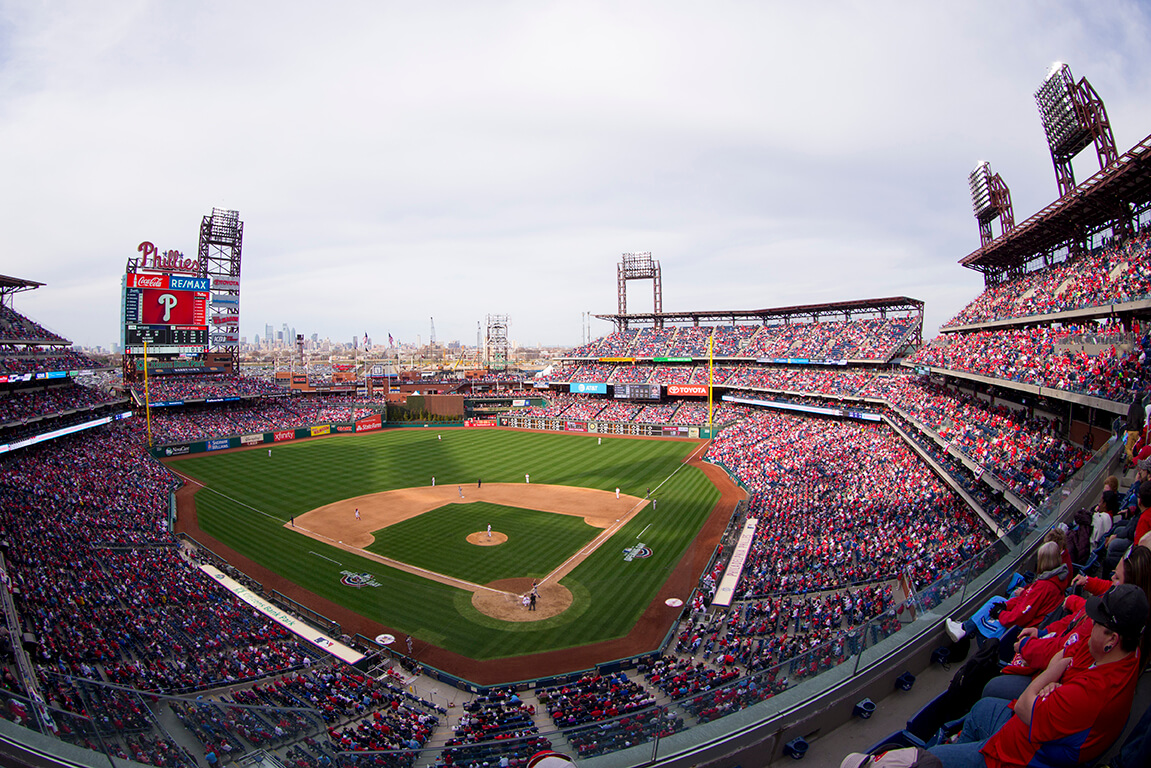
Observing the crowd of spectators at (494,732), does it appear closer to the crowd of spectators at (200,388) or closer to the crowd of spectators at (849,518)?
the crowd of spectators at (849,518)

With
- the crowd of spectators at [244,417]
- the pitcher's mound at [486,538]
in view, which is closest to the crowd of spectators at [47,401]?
the crowd of spectators at [244,417]

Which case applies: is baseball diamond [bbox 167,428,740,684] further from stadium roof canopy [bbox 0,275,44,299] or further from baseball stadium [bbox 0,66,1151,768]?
stadium roof canopy [bbox 0,275,44,299]

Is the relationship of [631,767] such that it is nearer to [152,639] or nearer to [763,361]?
[152,639]

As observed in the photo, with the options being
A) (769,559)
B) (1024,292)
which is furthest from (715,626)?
(1024,292)

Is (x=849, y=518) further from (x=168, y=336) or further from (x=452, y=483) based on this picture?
(x=168, y=336)

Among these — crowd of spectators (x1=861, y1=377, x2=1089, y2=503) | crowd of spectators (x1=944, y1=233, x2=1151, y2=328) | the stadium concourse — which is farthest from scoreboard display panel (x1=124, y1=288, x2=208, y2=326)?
crowd of spectators (x1=944, y1=233, x2=1151, y2=328)

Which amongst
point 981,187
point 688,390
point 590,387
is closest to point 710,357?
point 688,390
